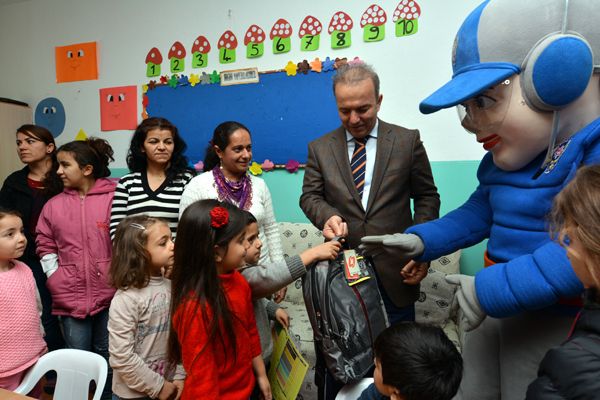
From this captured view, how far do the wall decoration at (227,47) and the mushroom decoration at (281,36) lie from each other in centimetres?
29

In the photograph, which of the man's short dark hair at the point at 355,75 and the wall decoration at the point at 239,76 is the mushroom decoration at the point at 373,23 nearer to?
the wall decoration at the point at 239,76

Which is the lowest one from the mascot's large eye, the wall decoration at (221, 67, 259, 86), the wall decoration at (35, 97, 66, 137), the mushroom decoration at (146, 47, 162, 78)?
the mascot's large eye

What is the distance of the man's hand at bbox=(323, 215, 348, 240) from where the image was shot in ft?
4.67

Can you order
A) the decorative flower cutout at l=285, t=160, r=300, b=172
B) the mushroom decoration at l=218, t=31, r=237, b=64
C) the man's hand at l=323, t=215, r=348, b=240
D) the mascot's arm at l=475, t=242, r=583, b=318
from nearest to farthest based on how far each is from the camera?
the mascot's arm at l=475, t=242, r=583, b=318
the man's hand at l=323, t=215, r=348, b=240
the decorative flower cutout at l=285, t=160, r=300, b=172
the mushroom decoration at l=218, t=31, r=237, b=64

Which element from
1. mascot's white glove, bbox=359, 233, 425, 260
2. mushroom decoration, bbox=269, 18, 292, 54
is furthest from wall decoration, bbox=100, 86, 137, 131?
mascot's white glove, bbox=359, 233, 425, 260

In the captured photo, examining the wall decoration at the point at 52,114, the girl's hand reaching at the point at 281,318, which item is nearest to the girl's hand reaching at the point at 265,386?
the girl's hand reaching at the point at 281,318

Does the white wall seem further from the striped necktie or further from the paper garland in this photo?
the striped necktie

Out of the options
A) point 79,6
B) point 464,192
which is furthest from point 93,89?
point 464,192

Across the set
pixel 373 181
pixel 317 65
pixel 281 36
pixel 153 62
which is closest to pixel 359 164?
pixel 373 181

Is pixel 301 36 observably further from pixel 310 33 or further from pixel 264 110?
pixel 264 110

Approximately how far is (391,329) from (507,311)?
0.94 ft

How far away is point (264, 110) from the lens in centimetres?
291

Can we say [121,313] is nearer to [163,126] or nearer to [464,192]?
[163,126]

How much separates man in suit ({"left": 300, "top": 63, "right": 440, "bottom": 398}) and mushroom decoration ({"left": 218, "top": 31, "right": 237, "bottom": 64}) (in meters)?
1.58
